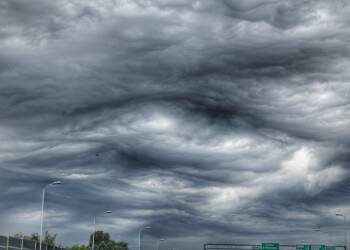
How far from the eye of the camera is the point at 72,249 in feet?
607

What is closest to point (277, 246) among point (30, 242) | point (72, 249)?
point (72, 249)

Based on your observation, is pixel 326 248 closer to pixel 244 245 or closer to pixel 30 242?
pixel 244 245

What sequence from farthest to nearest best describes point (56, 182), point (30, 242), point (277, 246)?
point (277, 246) → point (30, 242) → point (56, 182)

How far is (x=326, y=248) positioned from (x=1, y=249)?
4274 inches

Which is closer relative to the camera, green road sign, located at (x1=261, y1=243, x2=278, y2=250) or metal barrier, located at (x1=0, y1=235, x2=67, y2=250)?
metal barrier, located at (x1=0, y1=235, x2=67, y2=250)

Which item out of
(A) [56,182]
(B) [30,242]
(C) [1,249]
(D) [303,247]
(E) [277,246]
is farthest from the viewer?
(D) [303,247]

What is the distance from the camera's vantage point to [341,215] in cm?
16538

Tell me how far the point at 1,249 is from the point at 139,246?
3891 inches

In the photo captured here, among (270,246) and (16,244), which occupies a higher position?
(270,246)

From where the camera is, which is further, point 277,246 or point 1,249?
point 277,246

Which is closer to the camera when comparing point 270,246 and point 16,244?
point 16,244

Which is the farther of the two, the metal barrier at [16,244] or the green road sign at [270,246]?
the green road sign at [270,246]

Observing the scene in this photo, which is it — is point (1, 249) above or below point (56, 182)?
below

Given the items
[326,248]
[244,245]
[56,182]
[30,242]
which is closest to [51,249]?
[30,242]
